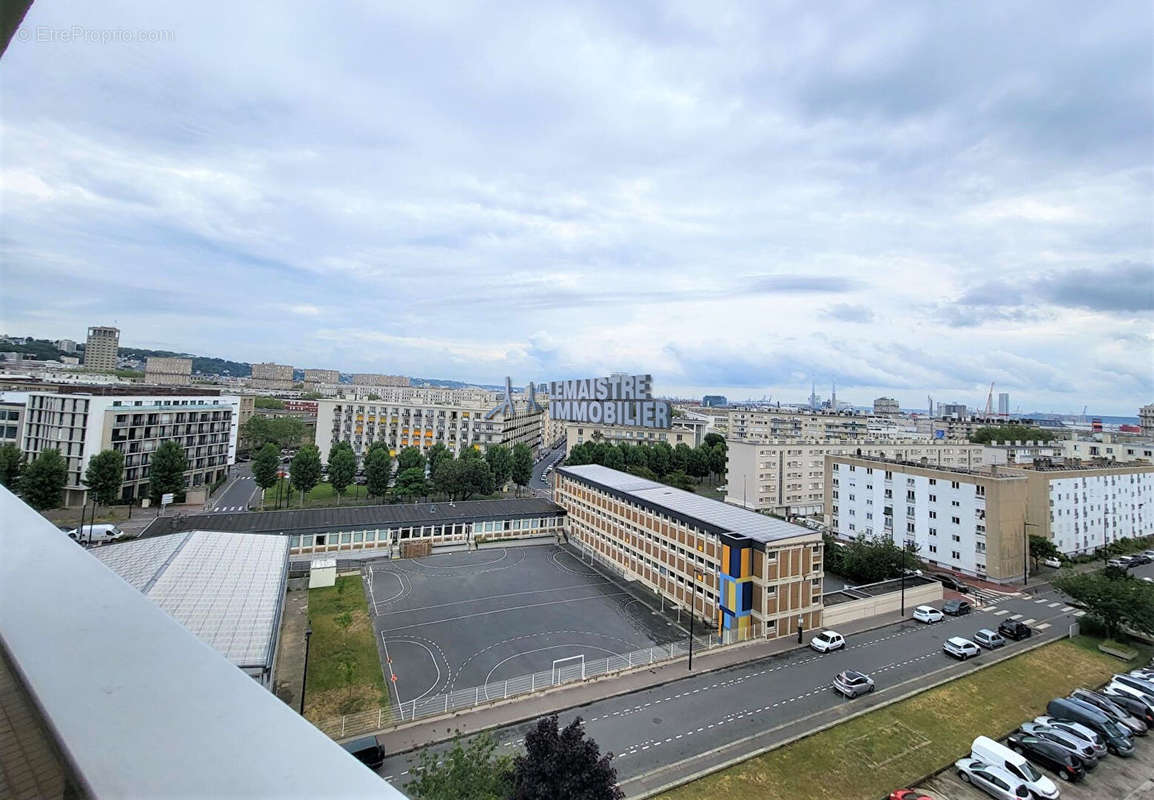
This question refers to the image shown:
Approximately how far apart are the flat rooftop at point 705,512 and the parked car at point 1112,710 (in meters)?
7.36

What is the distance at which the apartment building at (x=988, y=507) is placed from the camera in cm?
2478

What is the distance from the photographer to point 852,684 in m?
14.2

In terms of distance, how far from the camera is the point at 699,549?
19.0 meters

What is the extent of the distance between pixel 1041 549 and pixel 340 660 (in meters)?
30.8

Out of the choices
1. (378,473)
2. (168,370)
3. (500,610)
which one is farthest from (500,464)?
(168,370)

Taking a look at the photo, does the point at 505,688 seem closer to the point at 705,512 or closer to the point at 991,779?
the point at 705,512

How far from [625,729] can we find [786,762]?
348cm

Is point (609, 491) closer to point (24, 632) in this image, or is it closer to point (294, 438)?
point (24, 632)

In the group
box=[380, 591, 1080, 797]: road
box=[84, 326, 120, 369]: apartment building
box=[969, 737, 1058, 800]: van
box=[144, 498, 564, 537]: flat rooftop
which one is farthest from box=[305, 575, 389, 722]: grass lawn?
box=[84, 326, 120, 369]: apartment building

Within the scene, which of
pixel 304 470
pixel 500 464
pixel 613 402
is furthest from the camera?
pixel 613 402

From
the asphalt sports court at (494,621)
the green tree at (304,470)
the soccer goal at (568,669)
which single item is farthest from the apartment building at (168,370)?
the soccer goal at (568,669)

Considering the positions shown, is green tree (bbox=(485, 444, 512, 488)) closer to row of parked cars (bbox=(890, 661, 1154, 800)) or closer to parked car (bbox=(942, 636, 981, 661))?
parked car (bbox=(942, 636, 981, 661))

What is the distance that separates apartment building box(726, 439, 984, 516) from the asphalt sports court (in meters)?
18.3

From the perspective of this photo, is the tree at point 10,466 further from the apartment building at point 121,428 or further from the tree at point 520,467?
the tree at point 520,467
